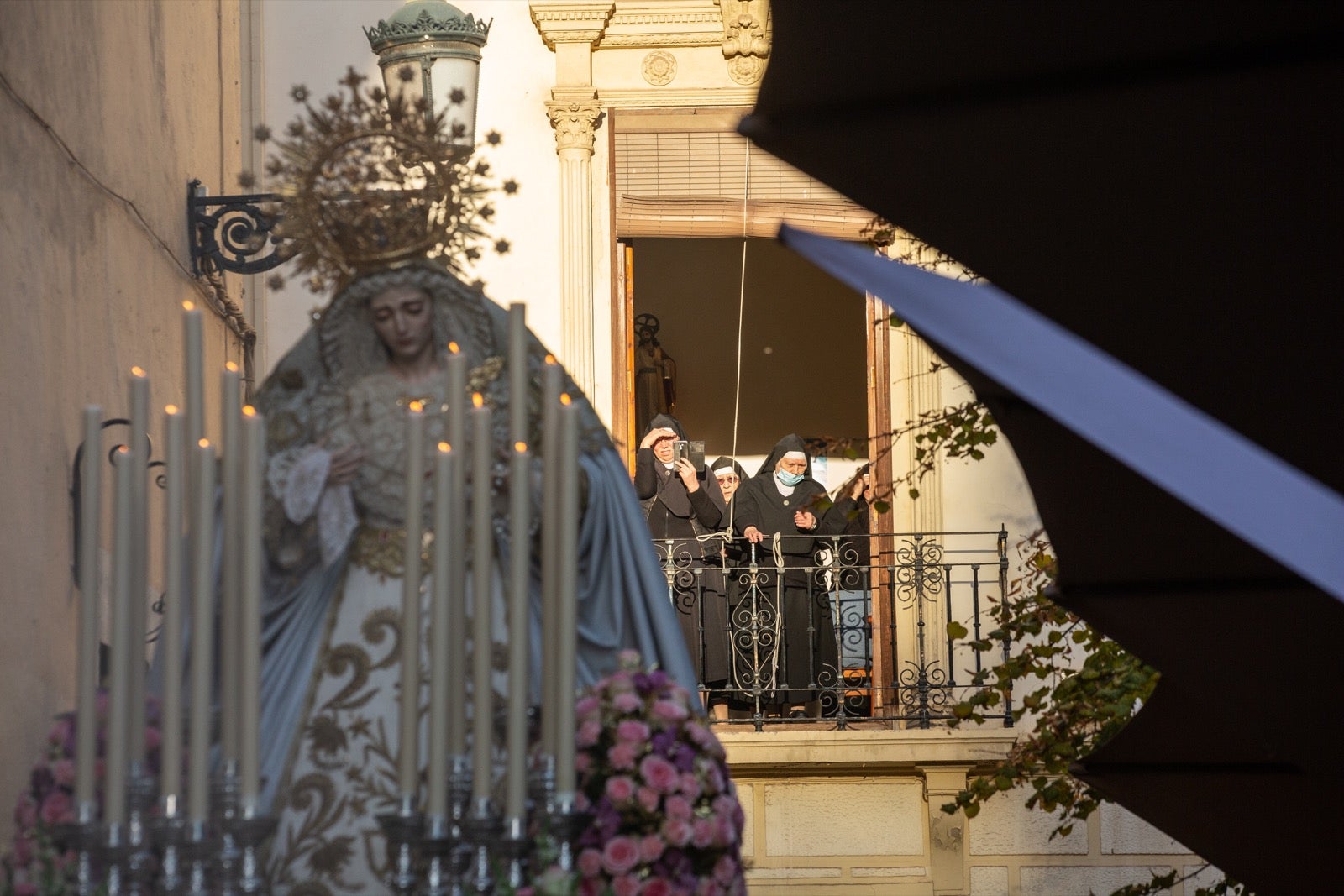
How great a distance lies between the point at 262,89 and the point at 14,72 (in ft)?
15.0

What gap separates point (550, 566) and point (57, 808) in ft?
3.25

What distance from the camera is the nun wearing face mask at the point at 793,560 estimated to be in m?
10.4

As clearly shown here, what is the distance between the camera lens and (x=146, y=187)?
288 inches

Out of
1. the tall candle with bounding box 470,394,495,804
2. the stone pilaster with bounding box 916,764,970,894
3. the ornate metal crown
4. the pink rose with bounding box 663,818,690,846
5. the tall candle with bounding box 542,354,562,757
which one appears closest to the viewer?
the tall candle with bounding box 470,394,495,804

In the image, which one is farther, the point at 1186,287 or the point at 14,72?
the point at 14,72

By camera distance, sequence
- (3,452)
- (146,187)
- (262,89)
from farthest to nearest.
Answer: (262,89), (146,187), (3,452)

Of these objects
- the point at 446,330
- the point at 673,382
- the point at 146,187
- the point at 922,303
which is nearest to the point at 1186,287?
the point at 922,303

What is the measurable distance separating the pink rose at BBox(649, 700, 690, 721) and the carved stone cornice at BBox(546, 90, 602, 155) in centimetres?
780

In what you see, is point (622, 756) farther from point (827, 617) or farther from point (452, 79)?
point (827, 617)

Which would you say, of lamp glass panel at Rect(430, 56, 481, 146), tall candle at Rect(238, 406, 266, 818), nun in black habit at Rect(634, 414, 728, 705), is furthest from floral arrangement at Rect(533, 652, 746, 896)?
nun in black habit at Rect(634, 414, 728, 705)

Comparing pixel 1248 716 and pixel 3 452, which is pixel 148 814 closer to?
pixel 1248 716

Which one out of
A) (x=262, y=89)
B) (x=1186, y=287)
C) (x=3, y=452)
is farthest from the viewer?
(x=262, y=89)

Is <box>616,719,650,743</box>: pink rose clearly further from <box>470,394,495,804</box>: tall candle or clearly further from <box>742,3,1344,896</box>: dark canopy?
<box>742,3,1344,896</box>: dark canopy

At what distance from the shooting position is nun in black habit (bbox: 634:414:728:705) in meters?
10.2
